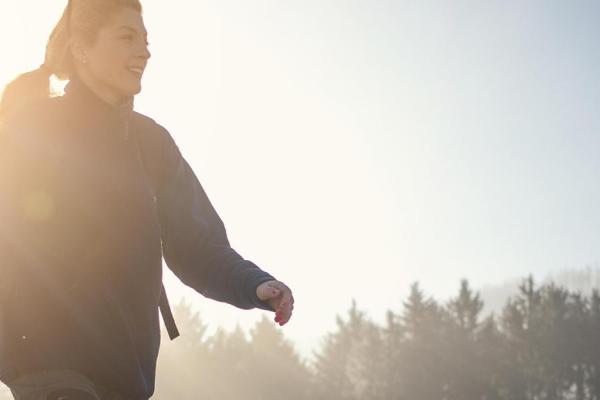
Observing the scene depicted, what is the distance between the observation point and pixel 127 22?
305 cm

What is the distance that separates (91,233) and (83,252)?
8cm

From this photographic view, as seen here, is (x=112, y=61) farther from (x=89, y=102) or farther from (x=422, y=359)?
(x=422, y=359)

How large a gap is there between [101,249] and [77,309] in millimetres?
251

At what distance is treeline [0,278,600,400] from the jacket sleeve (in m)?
61.3

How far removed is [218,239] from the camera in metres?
3.46

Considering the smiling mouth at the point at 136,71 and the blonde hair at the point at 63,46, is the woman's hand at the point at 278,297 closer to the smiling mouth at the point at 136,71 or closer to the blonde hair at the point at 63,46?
the smiling mouth at the point at 136,71

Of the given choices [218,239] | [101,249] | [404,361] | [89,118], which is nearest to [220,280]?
[218,239]

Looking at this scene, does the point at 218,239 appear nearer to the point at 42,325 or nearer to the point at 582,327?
the point at 42,325

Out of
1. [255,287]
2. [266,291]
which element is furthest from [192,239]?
[266,291]

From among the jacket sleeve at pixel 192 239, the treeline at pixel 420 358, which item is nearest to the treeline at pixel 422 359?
the treeline at pixel 420 358

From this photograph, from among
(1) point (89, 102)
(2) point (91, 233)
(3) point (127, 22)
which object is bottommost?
(2) point (91, 233)

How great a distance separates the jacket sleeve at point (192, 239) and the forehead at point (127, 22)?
60 cm

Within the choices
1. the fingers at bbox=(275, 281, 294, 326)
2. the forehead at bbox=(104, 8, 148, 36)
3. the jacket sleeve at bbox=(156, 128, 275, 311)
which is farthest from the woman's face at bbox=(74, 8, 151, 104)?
the fingers at bbox=(275, 281, 294, 326)

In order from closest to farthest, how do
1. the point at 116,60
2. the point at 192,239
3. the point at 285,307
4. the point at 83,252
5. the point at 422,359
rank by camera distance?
the point at 83,252, the point at 285,307, the point at 116,60, the point at 192,239, the point at 422,359
